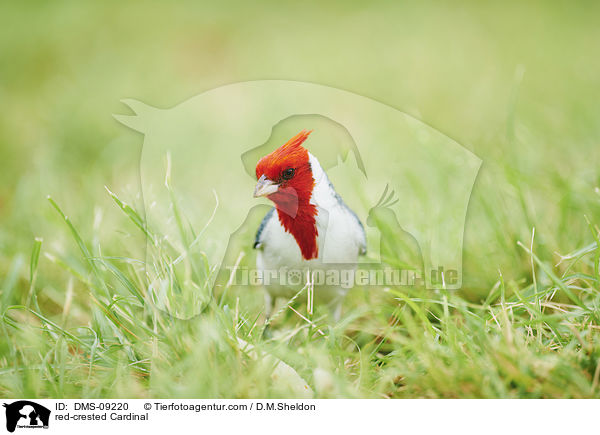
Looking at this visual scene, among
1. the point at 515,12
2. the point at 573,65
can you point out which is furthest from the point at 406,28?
the point at 573,65

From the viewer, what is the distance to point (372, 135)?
96.1 inches

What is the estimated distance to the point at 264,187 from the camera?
1289 millimetres

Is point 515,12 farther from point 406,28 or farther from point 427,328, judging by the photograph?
point 427,328

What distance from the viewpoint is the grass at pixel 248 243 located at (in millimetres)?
1233

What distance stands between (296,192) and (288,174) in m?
0.06

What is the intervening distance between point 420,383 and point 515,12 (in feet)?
10.1

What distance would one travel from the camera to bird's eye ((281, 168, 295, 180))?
51.1 inches
